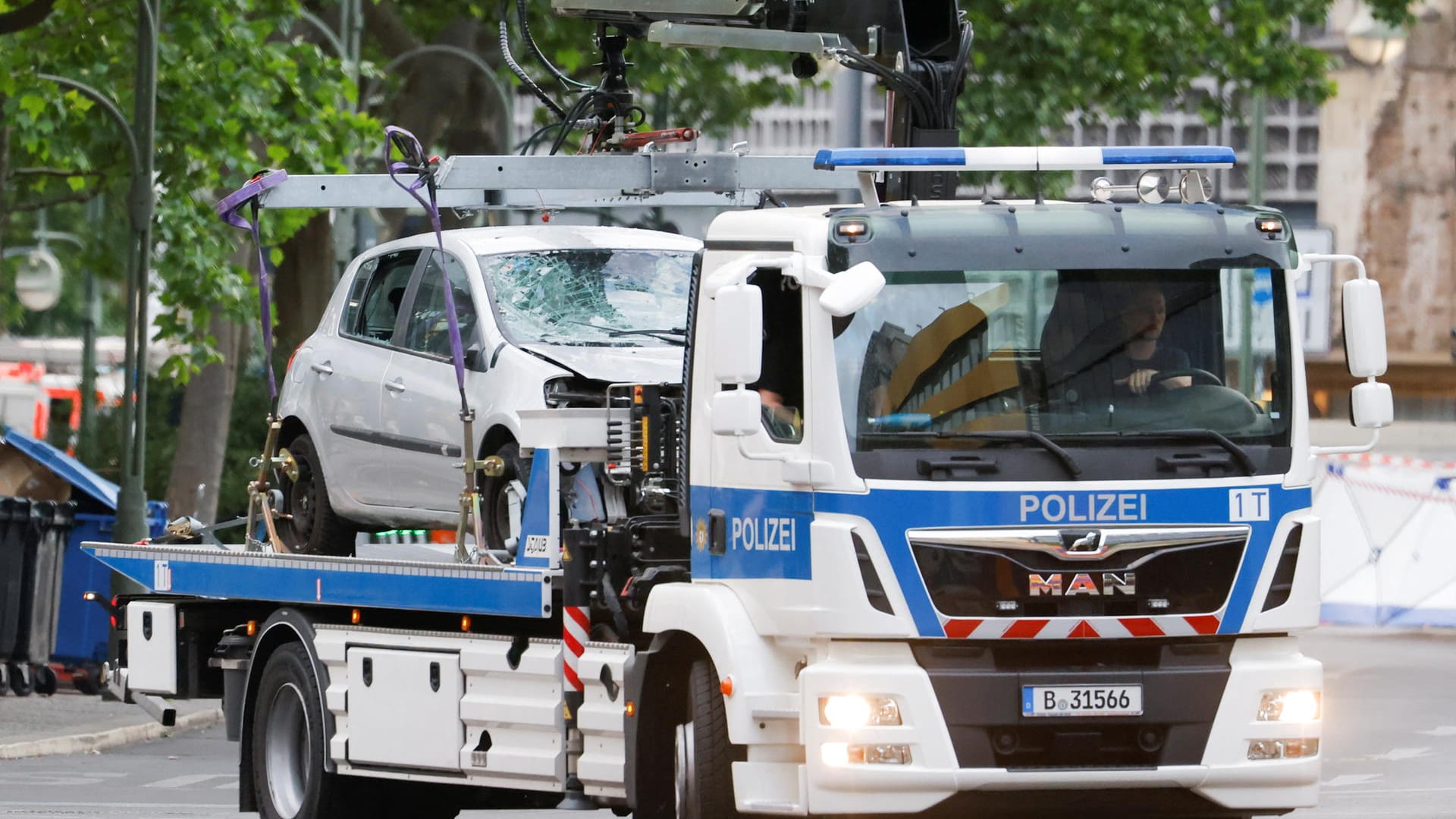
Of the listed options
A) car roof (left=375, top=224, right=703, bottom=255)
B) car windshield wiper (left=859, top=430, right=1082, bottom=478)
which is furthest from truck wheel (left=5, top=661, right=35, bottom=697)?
car windshield wiper (left=859, top=430, right=1082, bottom=478)

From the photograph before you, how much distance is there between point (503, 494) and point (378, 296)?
1.81m

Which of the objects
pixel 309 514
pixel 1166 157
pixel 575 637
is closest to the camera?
pixel 1166 157

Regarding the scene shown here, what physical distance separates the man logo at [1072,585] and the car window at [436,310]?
12.9 ft

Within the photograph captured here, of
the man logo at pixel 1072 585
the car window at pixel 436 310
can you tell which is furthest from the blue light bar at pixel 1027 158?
the car window at pixel 436 310

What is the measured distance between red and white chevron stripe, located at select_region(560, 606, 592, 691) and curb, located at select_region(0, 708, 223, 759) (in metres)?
6.14

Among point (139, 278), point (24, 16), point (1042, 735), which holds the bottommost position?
point (1042, 735)

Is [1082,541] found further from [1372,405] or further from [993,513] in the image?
[1372,405]

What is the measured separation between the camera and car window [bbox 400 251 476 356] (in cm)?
1209

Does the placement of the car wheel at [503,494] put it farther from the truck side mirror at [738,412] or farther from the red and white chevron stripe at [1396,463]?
the red and white chevron stripe at [1396,463]

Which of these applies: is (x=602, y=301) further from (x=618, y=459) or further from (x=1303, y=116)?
(x=1303, y=116)

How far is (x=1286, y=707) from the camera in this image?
8.98m

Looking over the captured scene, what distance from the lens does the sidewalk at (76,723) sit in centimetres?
1703

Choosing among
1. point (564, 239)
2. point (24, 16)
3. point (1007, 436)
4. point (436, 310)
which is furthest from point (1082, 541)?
point (24, 16)

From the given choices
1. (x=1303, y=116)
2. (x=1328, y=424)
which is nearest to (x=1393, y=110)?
(x=1303, y=116)
